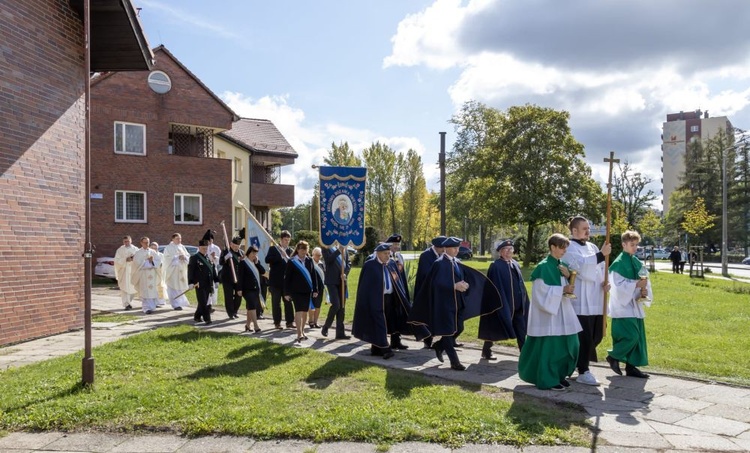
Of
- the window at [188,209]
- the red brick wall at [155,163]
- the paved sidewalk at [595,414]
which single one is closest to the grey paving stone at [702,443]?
the paved sidewalk at [595,414]

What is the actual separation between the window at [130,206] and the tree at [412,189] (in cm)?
3665

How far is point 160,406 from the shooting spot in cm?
619

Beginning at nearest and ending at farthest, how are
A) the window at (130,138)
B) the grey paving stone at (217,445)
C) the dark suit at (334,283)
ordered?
Answer: 1. the grey paving stone at (217,445)
2. the dark suit at (334,283)
3. the window at (130,138)

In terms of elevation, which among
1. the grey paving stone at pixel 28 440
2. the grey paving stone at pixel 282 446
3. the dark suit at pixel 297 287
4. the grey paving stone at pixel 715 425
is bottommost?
the grey paving stone at pixel 28 440

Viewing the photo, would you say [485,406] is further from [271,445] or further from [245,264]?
[245,264]

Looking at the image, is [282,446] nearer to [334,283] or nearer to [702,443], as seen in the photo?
[702,443]

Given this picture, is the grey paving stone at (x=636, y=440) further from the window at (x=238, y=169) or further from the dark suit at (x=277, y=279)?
the window at (x=238, y=169)

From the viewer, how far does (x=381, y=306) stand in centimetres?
930

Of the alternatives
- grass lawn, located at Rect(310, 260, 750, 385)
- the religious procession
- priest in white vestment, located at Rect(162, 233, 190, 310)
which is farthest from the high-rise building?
the religious procession

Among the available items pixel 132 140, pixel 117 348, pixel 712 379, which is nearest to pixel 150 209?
pixel 132 140

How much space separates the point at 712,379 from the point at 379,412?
4.49 m

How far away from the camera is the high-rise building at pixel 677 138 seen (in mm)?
97625

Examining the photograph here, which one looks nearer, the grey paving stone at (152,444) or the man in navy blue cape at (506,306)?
the grey paving stone at (152,444)

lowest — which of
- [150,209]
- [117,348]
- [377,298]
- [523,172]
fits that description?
[117,348]
